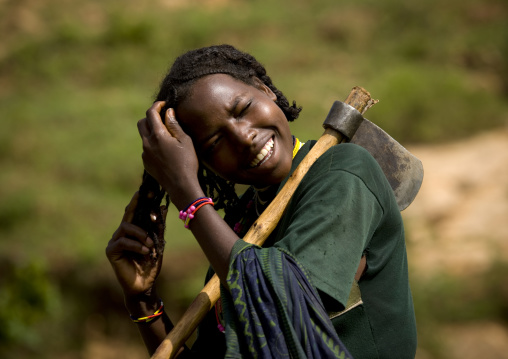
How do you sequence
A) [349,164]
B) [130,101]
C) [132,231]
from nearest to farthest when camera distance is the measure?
1. [349,164]
2. [132,231]
3. [130,101]

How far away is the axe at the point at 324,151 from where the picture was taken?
65.7 inches

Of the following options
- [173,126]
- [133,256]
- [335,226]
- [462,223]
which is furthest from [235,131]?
[462,223]

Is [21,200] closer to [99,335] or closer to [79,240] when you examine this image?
[79,240]

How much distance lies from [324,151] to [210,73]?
42cm

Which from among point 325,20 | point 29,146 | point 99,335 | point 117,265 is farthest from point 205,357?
point 325,20

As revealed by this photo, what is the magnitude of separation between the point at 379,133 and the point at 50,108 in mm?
8115

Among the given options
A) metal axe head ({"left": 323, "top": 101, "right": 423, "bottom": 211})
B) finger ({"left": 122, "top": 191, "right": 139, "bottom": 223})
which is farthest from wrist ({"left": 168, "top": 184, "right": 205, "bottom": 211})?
→ metal axe head ({"left": 323, "top": 101, "right": 423, "bottom": 211})

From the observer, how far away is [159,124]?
1.74 meters

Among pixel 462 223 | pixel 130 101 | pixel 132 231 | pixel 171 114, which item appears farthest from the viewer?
pixel 130 101

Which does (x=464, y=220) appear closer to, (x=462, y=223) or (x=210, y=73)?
(x=462, y=223)

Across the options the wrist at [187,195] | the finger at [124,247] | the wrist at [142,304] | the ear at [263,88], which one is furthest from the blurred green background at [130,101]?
the wrist at [187,195]

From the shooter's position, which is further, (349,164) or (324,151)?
(324,151)

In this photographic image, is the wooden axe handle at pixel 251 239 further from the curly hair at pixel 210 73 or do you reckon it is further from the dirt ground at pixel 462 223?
the dirt ground at pixel 462 223

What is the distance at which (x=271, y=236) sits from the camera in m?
1.81
